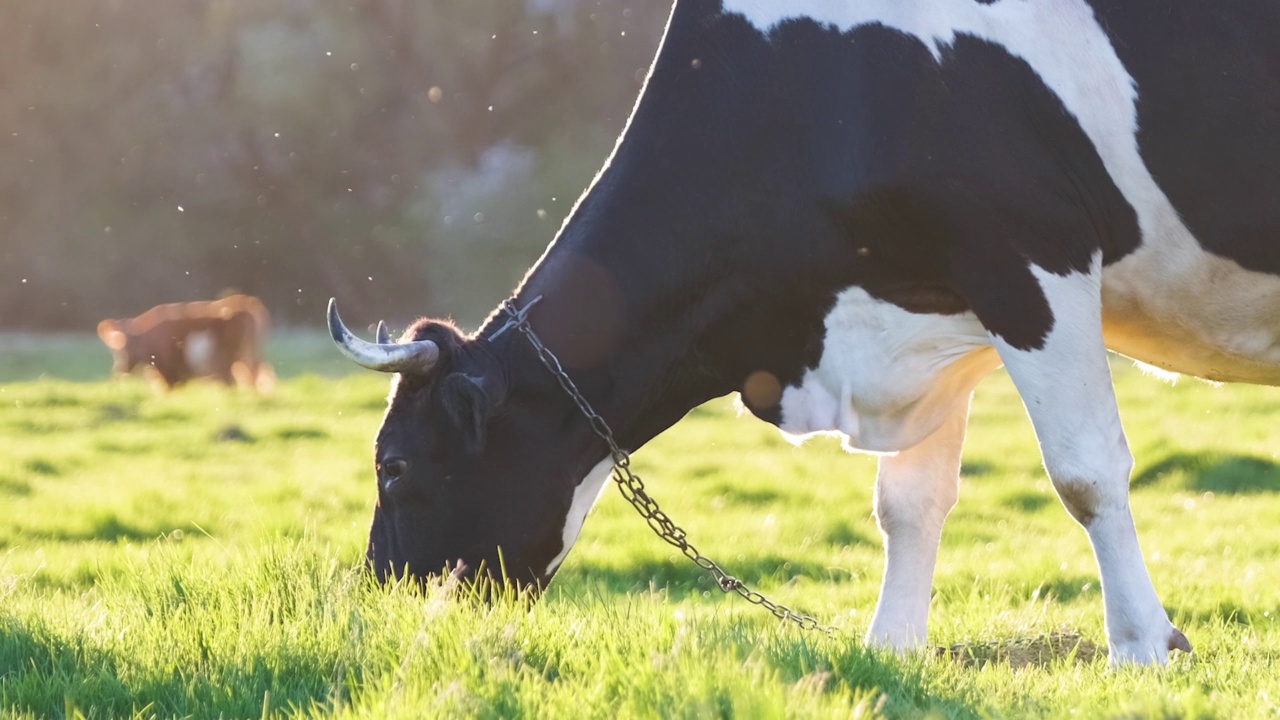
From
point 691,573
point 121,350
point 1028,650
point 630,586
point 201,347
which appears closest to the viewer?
point 1028,650

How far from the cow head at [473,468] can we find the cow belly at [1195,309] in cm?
178

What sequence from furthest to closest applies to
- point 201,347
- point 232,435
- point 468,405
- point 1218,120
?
point 201,347, point 232,435, point 468,405, point 1218,120

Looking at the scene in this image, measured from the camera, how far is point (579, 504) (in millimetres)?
4855

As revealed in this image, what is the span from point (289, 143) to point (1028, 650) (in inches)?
1286

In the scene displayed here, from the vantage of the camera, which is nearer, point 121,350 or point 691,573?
Result: point 691,573

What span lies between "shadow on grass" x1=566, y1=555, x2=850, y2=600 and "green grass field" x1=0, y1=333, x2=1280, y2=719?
0.06ft

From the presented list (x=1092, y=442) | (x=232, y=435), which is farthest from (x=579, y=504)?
(x=232, y=435)

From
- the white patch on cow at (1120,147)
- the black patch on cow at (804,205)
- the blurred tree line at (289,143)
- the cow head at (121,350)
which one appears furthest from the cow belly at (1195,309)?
the blurred tree line at (289,143)

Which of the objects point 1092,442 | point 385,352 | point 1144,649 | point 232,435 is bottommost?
point 1144,649

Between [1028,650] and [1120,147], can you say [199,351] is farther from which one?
[1120,147]

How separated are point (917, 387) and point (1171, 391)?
9164 mm

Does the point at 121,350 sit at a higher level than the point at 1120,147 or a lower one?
lower

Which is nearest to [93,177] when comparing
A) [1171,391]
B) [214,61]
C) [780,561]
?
[214,61]

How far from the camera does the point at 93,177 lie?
37.4m
